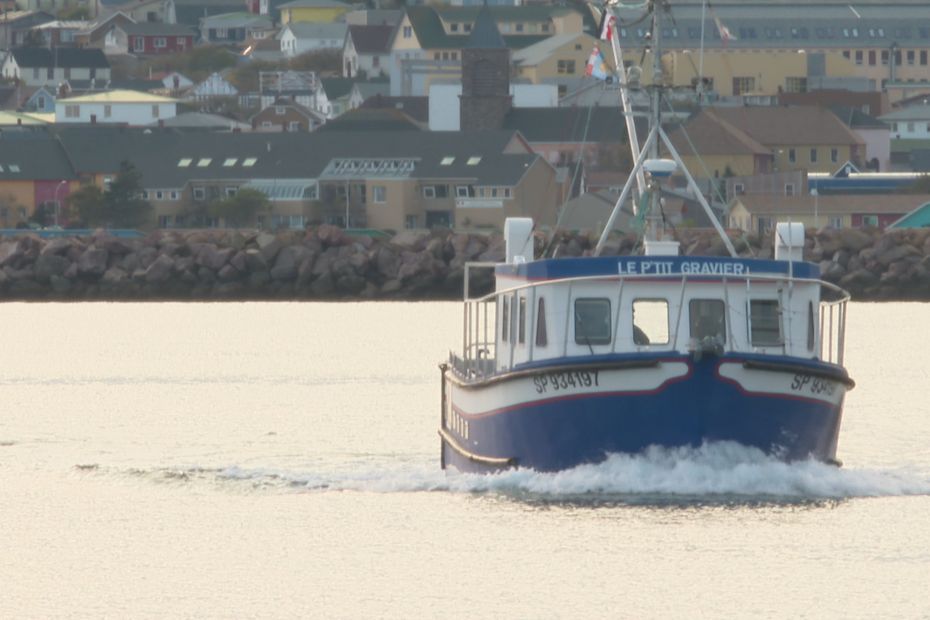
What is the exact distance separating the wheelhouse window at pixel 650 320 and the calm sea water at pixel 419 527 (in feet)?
4.93

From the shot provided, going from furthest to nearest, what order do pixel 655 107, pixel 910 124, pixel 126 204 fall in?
pixel 910 124
pixel 126 204
pixel 655 107

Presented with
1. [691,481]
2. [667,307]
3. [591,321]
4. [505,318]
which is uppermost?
[667,307]

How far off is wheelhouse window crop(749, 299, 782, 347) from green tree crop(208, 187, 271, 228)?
10614 centimetres

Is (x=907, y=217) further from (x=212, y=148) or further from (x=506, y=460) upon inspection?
(x=506, y=460)

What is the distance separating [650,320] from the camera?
3231 cm

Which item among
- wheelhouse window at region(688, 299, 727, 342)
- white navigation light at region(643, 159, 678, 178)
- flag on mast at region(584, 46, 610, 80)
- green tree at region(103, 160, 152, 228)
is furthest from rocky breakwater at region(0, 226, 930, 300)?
wheelhouse window at region(688, 299, 727, 342)

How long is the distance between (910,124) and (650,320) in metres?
168

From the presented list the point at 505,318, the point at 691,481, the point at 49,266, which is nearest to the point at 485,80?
the point at 49,266

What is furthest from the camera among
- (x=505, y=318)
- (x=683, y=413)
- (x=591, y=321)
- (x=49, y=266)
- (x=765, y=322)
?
(x=49, y=266)

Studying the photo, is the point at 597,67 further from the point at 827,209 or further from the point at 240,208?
the point at 240,208

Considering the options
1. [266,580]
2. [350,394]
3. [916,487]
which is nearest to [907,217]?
[350,394]

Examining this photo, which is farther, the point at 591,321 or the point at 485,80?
the point at 485,80

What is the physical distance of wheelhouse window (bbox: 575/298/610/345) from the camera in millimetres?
32344

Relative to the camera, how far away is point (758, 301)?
3259 centimetres
